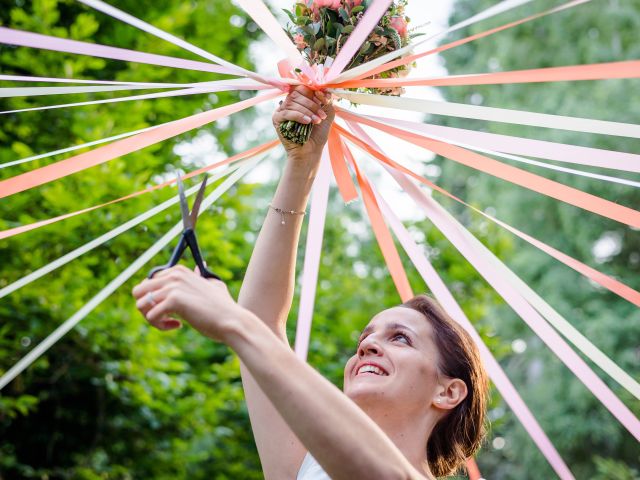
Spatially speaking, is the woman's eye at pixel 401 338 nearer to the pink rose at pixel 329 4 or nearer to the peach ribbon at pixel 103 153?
A: the peach ribbon at pixel 103 153

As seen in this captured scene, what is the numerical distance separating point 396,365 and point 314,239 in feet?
2.44

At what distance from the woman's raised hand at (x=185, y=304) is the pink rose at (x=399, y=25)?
1.35m

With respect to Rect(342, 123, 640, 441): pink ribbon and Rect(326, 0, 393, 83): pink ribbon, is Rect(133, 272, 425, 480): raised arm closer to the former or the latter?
Rect(326, 0, 393, 83): pink ribbon

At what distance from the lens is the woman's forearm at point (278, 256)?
2.62 meters

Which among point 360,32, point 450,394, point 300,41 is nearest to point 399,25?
point 300,41

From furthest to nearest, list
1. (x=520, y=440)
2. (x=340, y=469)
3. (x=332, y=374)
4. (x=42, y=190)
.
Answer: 1. (x=520, y=440)
2. (x=332, y=374)
3. (x=42, y=190)
4. (x=340, y=469)

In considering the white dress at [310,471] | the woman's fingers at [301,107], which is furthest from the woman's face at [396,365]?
the woman's fingers at [301,107]

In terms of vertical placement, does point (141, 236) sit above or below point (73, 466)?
above

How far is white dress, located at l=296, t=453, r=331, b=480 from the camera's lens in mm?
2416

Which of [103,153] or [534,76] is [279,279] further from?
[534,76]

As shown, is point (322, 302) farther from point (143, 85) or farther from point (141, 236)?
point (143, 85)

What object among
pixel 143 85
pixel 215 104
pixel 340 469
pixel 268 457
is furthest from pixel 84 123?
pixel 340 469

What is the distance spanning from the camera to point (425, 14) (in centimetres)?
294

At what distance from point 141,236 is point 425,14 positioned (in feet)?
12.0
